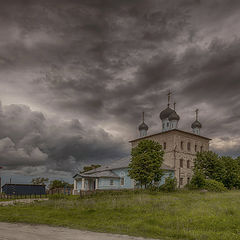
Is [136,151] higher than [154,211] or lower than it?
higher

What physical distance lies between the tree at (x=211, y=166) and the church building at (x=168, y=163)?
5.75 m

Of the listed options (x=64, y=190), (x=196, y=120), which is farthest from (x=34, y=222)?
(x=196, y=120)

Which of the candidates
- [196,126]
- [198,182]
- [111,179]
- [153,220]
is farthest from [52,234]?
[196,126]

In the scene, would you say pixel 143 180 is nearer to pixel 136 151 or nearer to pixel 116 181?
pixel 136 151

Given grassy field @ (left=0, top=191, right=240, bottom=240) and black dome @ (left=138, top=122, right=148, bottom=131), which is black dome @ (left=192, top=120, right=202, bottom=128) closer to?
black dome @ (left=138, top=122, right=148, bottom=131)

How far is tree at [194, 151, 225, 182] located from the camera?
3934 centimetres

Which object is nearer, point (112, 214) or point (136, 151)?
point (112, 214)

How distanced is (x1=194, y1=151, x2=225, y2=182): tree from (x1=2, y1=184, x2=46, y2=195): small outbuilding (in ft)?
89.8

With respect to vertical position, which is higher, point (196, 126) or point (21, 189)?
point (196, 126)

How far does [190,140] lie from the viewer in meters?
50.3

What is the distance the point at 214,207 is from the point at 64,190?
26.1m

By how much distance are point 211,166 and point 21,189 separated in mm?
31850

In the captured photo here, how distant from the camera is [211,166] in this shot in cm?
4019

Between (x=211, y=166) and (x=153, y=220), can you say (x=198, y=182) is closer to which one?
(x=211, y=166)
